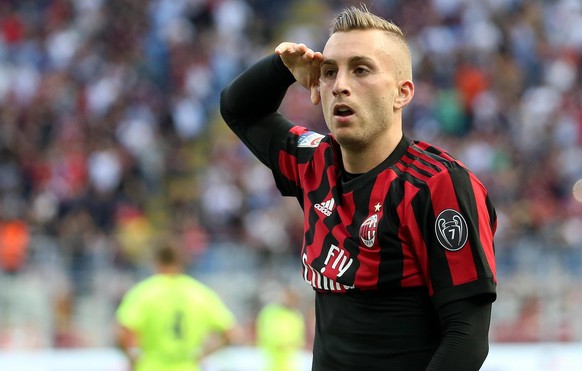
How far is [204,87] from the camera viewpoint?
1633cm

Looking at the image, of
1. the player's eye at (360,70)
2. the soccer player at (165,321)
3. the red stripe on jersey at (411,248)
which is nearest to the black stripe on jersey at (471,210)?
the red stripe on jersey at (411,248)

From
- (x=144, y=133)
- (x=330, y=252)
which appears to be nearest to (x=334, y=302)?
(x=330, y=252)

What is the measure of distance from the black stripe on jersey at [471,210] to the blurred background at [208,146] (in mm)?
8806

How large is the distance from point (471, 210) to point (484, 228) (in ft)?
0.25

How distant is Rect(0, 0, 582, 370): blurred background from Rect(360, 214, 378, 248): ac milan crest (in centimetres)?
867

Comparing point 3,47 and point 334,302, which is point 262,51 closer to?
point 3,47

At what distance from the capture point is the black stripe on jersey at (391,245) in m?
3.01

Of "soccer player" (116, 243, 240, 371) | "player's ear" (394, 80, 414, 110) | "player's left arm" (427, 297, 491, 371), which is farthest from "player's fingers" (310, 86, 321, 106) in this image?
"soccer player" (116, 243, 240, 371)

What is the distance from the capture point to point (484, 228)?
297cm

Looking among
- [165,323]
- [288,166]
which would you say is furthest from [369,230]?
[165,323]

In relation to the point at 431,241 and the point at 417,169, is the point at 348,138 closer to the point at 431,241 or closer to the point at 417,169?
the point at 417,169

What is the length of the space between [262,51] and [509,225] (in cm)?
574

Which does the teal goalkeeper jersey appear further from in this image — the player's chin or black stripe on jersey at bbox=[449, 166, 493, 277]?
black stripe on jersey at bbox=[449, 166, 493, 277]

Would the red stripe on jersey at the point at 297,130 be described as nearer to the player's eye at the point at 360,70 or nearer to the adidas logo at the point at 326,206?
the adidas logo at the point at 326,206
